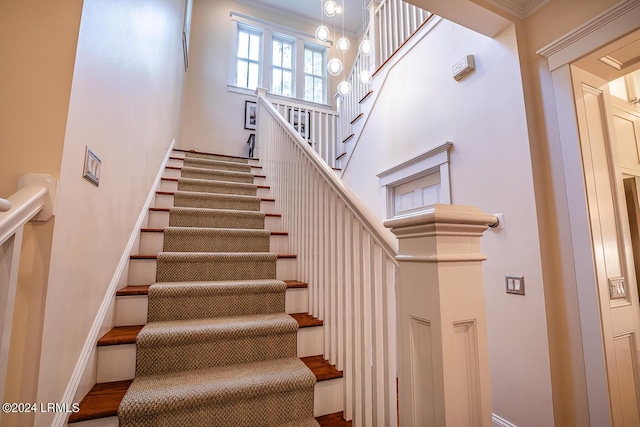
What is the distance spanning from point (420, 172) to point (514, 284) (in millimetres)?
1175

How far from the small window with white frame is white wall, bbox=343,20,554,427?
3.42m

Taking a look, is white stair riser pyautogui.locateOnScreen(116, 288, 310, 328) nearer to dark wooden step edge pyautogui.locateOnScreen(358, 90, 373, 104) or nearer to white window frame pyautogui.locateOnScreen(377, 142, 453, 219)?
white window frame pyautogui.locateOnScreen(377, 142, 453, 219)

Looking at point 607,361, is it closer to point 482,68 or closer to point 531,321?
point 531,321

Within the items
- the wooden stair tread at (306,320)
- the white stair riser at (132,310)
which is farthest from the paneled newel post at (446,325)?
the white stair riser at (132,310)

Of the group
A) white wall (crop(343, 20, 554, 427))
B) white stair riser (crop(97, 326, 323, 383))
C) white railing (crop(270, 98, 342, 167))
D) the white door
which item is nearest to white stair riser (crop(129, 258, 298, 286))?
white stair riser (crop(97, 326, 323, 383))

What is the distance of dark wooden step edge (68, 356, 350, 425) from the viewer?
3.34 ft

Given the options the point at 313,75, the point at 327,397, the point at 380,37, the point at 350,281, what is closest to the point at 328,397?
the point at 327,397

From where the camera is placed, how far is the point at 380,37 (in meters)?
3.38

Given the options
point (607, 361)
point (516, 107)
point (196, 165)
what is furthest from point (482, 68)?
point (196, 165)

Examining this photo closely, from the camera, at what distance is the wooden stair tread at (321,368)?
132cm

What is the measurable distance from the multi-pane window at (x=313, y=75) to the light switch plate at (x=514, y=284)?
4.84 m

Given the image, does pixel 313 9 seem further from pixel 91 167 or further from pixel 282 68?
pixel 91 167

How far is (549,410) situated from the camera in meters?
1.57

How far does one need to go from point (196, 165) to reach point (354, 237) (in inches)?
103
